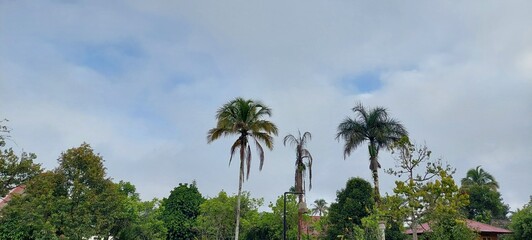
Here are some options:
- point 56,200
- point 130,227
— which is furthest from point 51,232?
point 130,227

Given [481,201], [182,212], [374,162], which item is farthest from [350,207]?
[481,201]

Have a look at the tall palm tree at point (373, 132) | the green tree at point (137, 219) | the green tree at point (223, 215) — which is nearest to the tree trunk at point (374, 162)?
the tall palm tree at point (373, 132)

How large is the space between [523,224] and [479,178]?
32.4 meters

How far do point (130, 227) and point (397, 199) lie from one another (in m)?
28.7

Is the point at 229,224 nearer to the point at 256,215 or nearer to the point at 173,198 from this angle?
the point at 256,215

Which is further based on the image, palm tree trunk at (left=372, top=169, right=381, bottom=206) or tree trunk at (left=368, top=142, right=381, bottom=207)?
tree trunk at (left=368, top=142, right=381, bottom=207)

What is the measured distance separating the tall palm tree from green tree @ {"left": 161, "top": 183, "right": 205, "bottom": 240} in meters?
28.7

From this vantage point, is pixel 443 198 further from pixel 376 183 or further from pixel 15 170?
pixel 15 170

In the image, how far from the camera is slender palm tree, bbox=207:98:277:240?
104ft

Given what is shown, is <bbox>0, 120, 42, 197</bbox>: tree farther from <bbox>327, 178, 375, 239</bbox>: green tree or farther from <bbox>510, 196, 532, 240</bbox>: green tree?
<bbox>510, 196, 532, 240</bbox>: green tree

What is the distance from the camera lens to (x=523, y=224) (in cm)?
4209

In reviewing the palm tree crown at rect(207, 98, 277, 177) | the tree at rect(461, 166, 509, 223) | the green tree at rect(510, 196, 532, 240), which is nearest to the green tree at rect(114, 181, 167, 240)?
the palm tree crown at rect(207, 98, 277, 177)

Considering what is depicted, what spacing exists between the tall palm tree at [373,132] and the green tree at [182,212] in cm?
2867

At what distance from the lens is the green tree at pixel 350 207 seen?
36.0 meters
